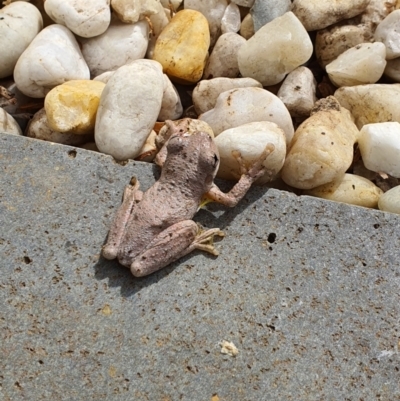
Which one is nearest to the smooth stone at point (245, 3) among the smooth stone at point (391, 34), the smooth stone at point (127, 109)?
the smooth stone at point (391, 34)

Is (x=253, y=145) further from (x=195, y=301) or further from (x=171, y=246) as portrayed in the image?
(x=195, y=301)

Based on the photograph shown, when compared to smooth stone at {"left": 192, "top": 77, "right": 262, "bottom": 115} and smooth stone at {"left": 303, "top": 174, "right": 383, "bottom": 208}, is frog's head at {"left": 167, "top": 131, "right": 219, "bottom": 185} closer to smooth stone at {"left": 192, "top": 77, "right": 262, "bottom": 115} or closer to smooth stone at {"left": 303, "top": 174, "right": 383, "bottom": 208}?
smooth stone at {"left": 192, "top": 77, "right": 262, "bottom": 115}

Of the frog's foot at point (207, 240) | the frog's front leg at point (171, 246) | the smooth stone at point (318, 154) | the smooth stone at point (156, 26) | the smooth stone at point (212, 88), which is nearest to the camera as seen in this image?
the frog's front leg at point (171, 246)

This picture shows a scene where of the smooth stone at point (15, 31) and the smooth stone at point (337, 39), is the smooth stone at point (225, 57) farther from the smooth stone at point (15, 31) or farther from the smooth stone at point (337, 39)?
the smooth stone at point (15, 31)

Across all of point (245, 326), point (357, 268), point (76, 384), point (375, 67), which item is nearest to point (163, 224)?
point (245, 326)

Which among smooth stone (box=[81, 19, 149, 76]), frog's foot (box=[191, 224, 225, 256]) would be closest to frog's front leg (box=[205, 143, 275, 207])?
frog's foot (box=[191, 224, 225, 256])

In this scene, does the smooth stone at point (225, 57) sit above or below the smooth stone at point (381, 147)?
above

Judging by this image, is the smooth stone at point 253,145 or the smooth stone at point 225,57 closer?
the smooth stone at point 253,145
